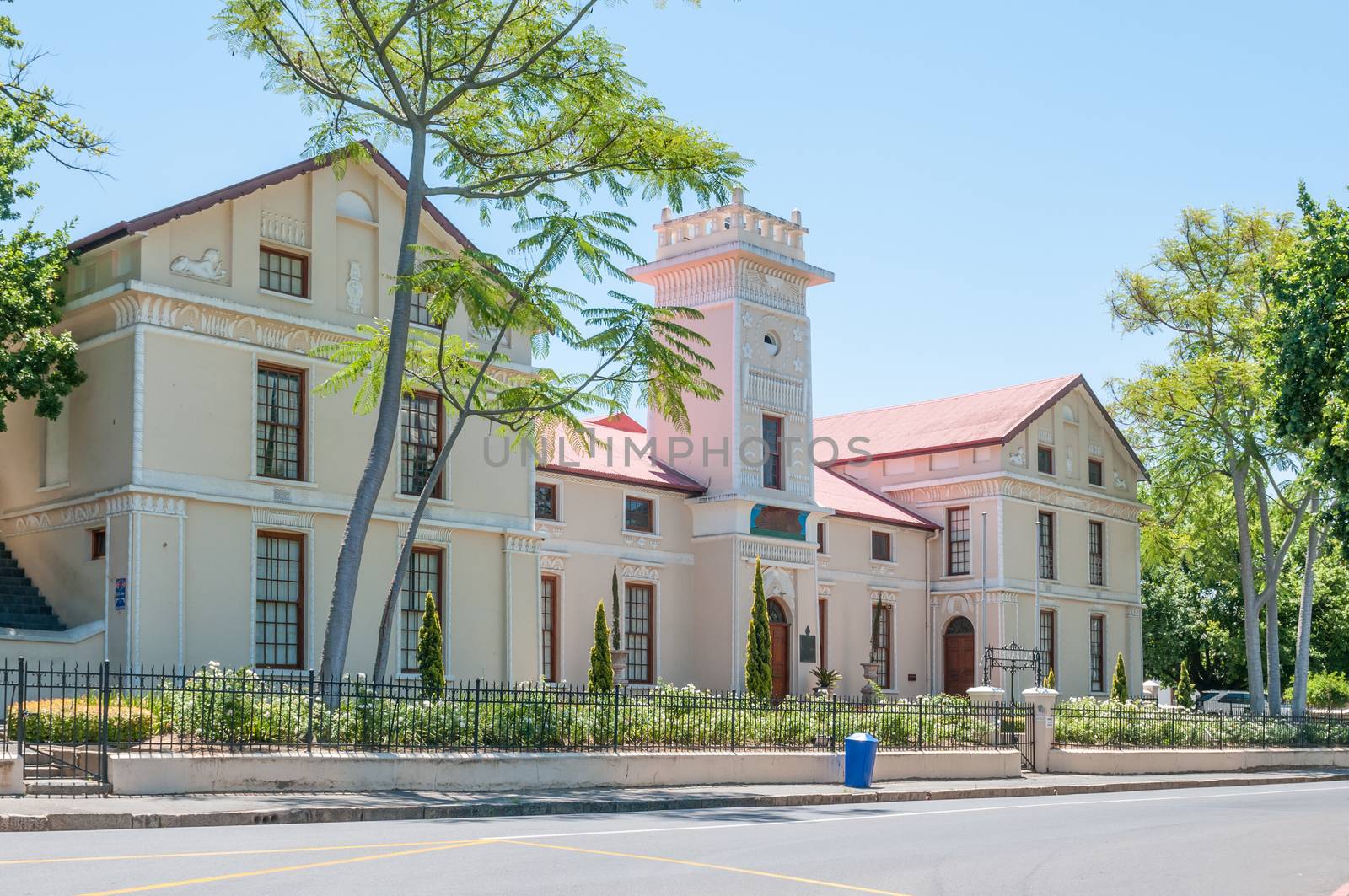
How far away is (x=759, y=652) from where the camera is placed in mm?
38031

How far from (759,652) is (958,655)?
12753 millimetres

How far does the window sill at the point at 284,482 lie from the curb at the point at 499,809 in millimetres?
10916

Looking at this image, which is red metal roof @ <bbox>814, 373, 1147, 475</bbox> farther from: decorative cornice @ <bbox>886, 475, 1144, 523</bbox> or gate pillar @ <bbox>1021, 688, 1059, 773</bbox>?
gate pillar @ <bbox>1021, 688, 1059, 773</bbox>

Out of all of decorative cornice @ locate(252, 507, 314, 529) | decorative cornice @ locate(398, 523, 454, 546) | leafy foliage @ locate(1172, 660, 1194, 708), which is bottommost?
leafy foliage @ locate(1172, 660, 1194, 708)

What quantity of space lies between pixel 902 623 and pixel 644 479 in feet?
41.3

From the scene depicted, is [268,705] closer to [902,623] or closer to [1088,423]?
[902,623]

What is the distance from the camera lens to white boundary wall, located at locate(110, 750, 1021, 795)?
17.1 meters

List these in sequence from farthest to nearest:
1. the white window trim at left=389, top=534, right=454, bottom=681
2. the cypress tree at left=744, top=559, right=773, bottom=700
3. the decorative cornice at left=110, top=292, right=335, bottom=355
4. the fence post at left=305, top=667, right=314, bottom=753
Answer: the cypress tree at left=744, top=559, right=773, bottom=700, the white window trim at left=389, top=534, right=454, bottom=681, the decorative cornice at left=110, top=292, right=335, bottom=355, the fence post at left=305, top=667, right=314, bottom=753

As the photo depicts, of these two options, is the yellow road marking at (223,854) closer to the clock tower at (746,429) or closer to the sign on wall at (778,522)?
the clock tower at (746,429)

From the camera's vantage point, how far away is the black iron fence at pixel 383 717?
18109 mm

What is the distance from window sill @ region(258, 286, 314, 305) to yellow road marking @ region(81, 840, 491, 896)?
16004 mm

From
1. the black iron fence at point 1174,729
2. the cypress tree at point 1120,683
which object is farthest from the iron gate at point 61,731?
the cypress tree at point 1120,683

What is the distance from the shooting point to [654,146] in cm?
2480

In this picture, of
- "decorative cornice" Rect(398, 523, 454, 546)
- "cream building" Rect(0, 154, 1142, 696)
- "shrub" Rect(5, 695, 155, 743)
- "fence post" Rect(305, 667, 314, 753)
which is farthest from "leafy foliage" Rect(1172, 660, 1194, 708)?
"shrub" Rect(5, 695, 155, 743)
